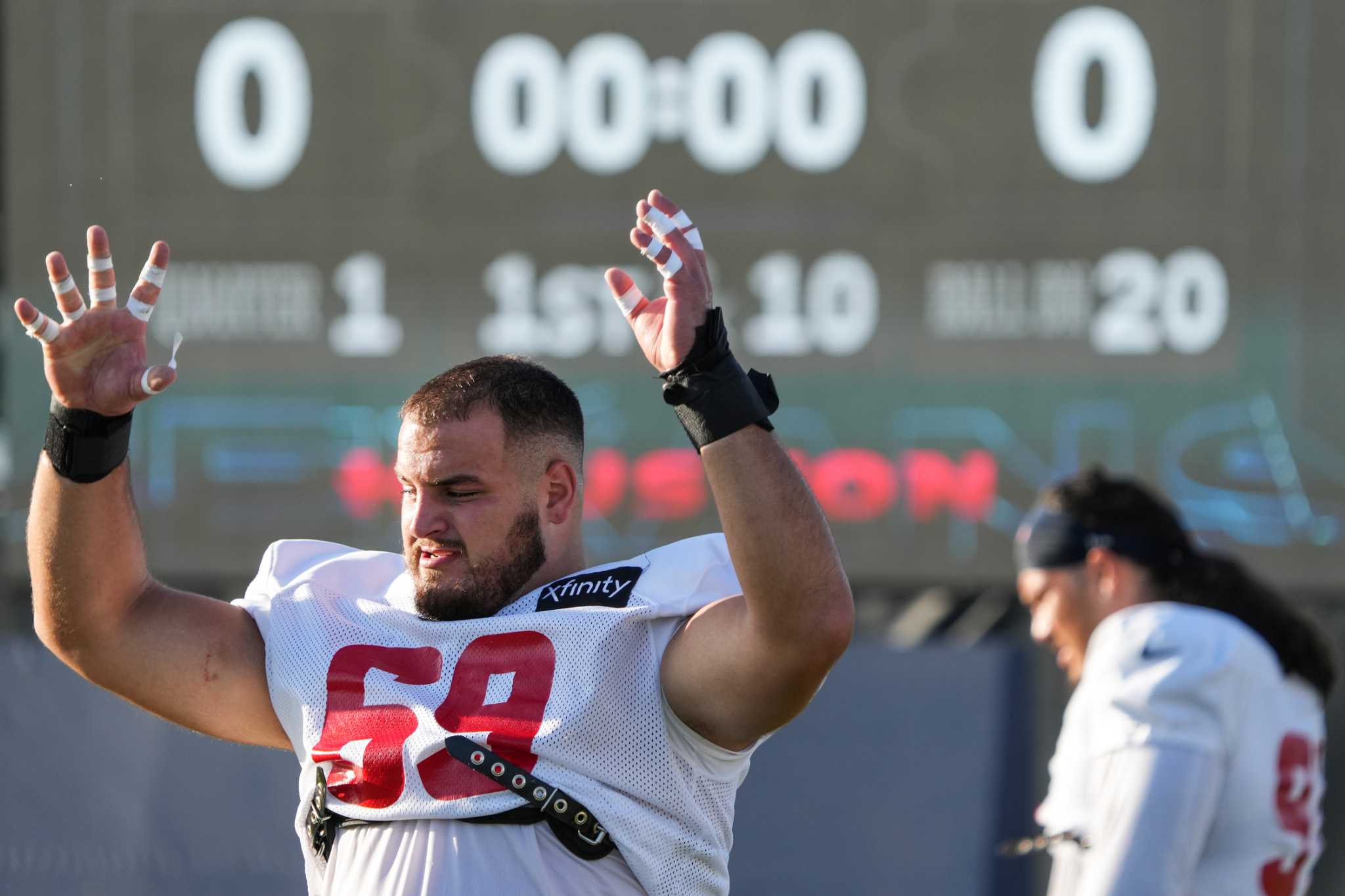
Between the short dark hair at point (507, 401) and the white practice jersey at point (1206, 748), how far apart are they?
925 millimetres

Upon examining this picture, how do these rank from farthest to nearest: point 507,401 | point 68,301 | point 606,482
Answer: point 606,482 → point 507,401 → point 68,301

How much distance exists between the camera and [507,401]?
2330mm

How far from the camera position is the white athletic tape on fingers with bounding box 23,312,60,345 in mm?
2176

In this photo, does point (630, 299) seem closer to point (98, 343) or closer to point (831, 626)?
point (831, 626)

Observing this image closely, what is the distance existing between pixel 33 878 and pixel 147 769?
0.38m

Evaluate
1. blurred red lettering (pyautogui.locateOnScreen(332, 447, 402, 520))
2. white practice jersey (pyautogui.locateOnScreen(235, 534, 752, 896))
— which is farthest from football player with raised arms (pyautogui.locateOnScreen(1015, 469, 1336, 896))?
blurred red lettering (pyautogui.locateOnScreen(332, 447, 402, 520))

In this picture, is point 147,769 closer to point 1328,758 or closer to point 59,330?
point 59,330

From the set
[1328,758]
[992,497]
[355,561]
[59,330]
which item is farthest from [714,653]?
[1328,758]

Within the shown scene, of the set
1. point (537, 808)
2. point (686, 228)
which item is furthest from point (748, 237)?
point (537, 808)

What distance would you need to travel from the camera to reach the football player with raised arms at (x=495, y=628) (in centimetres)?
204

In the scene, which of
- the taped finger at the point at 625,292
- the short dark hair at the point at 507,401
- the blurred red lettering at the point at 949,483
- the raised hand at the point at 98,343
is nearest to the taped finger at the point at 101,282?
the raised hand at the point at 98,343

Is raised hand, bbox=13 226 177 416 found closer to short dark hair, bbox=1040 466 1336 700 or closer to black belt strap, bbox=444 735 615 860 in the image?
black belt strap, bbox=444 735 615 860

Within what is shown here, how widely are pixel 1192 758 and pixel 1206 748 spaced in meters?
0.03

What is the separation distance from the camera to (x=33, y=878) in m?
4.67
